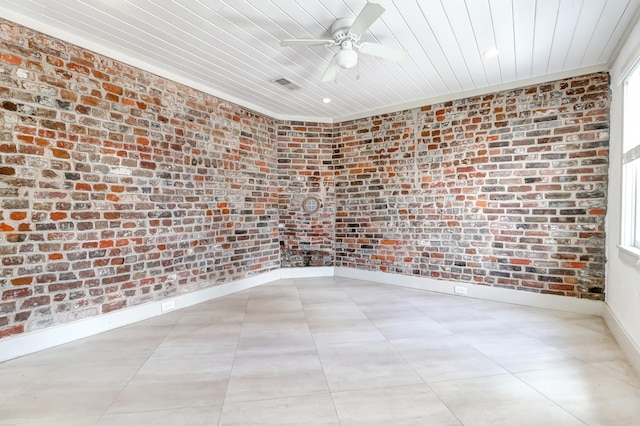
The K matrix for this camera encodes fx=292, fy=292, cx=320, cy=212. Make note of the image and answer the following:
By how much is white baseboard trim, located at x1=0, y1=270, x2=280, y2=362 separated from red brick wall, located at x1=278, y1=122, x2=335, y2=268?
4.86 ft

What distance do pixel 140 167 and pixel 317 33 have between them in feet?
7.58

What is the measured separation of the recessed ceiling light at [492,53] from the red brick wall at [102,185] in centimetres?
324

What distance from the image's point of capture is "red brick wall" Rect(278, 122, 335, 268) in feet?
16.5

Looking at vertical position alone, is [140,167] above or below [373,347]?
above

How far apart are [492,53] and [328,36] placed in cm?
169

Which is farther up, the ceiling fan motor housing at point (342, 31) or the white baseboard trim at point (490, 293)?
the ceiling fan motor housing at point (342, 31)

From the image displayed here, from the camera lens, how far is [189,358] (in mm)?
2355

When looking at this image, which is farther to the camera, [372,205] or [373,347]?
[372,205]

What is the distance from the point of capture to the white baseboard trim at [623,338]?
84.4 inches

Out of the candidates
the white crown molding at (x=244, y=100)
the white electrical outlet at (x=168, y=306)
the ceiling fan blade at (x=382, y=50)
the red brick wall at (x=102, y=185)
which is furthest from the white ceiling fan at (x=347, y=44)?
the white electrical outlet at (x=168, y=306)

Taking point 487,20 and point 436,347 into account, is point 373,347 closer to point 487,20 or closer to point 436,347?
point 436,347

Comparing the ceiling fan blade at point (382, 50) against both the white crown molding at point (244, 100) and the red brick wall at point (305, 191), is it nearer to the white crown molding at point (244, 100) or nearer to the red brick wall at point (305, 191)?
the white crown molding at point (244, 100)

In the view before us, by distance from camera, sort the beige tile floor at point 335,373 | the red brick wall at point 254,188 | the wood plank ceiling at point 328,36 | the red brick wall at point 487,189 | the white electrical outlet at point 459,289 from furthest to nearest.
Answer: the white electrical outlet at point 459,289 → the red brick wall at point 487,189 → the red brick wall at point 254,188 → the wood plank ceiling at point 328,36 → the beige tile floor at point 335,373

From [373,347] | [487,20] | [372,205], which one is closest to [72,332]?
[373,347]
